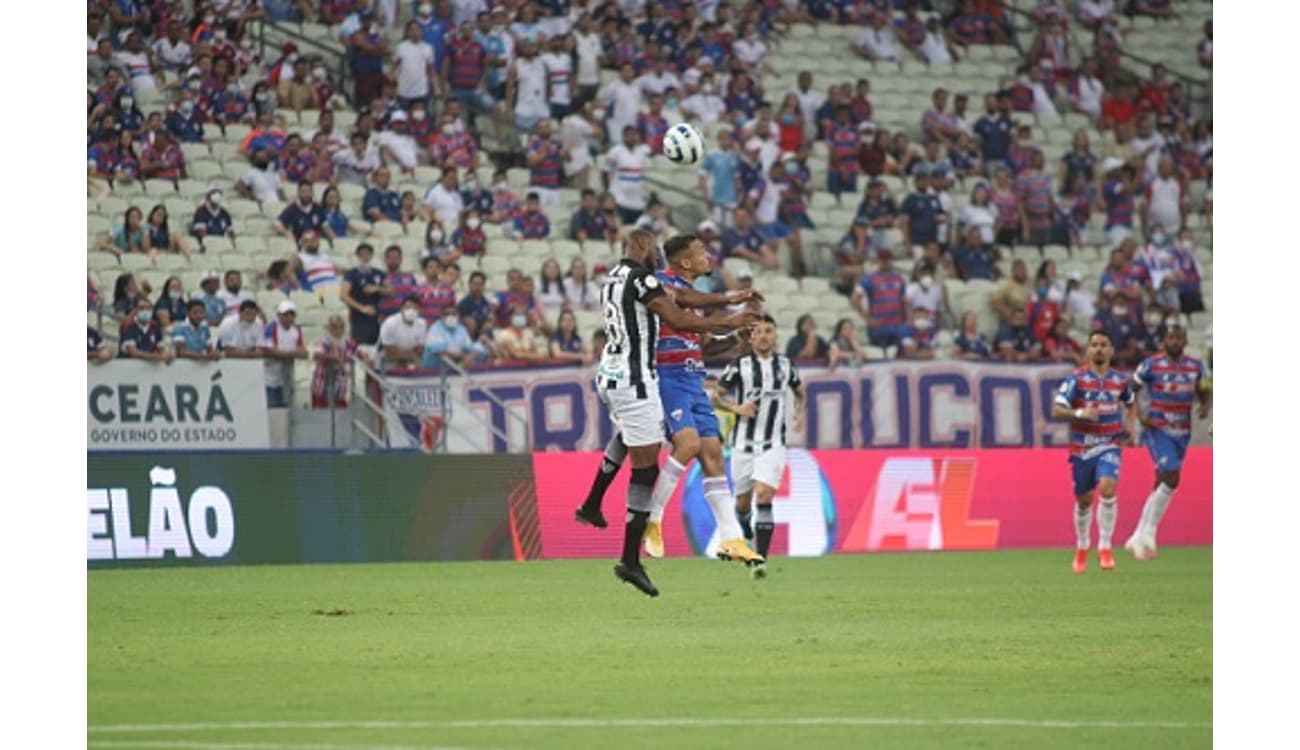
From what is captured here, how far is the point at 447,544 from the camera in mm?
23141

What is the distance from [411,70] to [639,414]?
15.2 meters

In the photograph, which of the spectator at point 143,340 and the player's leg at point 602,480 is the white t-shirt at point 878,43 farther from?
the player's leg at point 602,480

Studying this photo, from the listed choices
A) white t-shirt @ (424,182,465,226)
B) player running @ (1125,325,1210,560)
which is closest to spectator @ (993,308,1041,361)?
player running @ (1125,325,1210,560)

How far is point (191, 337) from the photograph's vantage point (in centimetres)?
2333

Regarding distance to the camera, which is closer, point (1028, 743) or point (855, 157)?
point (1028, 743)

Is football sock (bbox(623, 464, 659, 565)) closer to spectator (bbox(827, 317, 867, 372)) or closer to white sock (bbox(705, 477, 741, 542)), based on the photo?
white sock (bbox(705, 477, 741, 542))

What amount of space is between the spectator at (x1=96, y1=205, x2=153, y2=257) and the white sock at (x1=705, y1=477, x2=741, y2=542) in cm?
1076

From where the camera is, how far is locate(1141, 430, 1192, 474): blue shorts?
23.7 m

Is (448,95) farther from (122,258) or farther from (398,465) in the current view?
(398,465)

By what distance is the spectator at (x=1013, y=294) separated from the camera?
99.3 feet

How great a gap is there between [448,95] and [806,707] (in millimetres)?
21076

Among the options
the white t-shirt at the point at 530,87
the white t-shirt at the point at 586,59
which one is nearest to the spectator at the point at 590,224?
the white t-shirt at the point at 530,87
